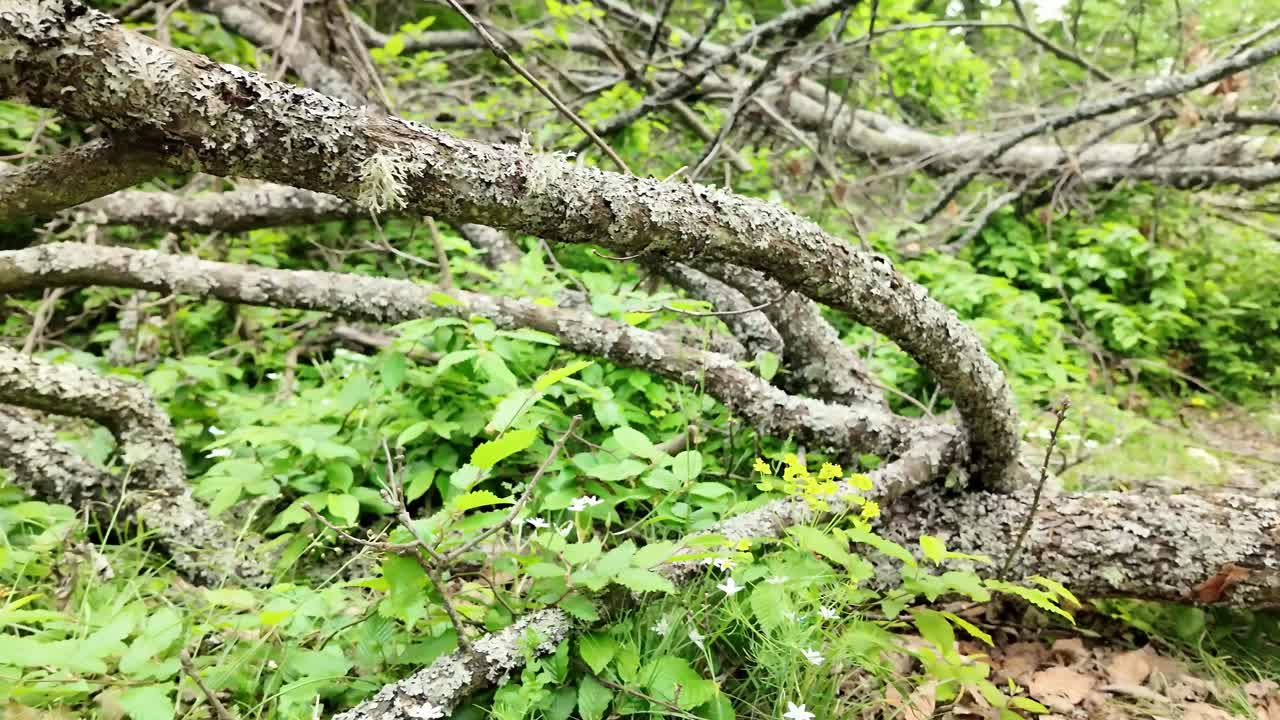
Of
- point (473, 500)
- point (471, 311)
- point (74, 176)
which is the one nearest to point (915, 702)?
point (473, 500)

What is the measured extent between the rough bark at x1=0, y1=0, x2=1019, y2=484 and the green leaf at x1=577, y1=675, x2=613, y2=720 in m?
0.88

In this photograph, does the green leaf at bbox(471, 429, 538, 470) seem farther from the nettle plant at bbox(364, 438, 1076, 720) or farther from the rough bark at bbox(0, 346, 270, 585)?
the rough bark at bbox(0, 346, 270, 585)

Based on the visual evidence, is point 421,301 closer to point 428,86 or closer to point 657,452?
point 657,452

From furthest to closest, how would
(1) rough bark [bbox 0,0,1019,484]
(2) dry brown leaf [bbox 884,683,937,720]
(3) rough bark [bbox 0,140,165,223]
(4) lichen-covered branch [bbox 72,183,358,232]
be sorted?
(4) lichen-covered branch [bbox 72,183,358,232] → (2) dry brown leaf [bbox 884,683,937,720] → (3) rough bark [bbox 0,140,165,223] → (1) rough bark [bbox 0,0,1019,484]

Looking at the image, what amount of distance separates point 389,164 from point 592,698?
1062 mm

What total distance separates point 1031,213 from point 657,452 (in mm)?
4606

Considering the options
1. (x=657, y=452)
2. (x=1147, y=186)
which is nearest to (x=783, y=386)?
(x=657, y=452)

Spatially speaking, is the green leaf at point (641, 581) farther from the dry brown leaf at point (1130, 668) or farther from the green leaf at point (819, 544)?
the dry brown leaf at point (1130, 668)

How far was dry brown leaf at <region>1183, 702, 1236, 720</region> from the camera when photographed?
1.80 meters

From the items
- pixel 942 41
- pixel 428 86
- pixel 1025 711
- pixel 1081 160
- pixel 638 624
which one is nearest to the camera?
pixel 638 624

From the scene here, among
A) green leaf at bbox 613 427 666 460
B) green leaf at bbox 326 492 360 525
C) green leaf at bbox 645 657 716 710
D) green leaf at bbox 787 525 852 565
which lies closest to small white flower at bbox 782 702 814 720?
green leaf at bbox 645 657 716 710

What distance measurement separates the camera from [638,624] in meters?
1.58

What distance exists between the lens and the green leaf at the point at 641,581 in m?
1.36

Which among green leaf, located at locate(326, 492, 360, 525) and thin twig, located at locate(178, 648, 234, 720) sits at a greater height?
thin twig, located at locate(178, 648, 234, 720)
